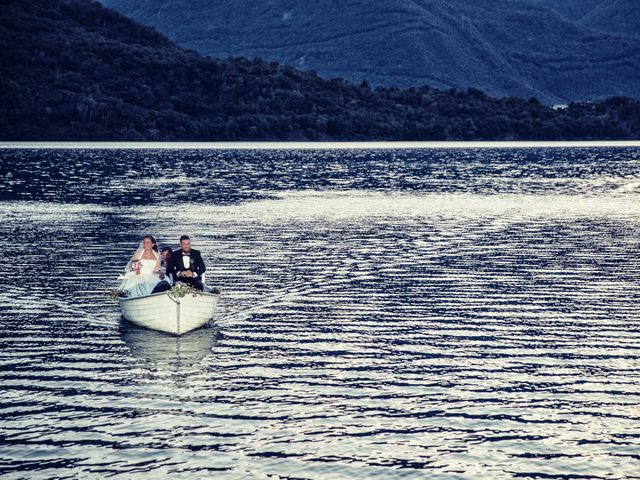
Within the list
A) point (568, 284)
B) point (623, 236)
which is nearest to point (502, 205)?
point (623, 236)

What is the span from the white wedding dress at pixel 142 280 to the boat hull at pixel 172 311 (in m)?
1.35

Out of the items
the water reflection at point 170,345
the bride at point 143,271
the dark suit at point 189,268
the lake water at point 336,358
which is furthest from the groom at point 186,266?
the lake water at point 336,358

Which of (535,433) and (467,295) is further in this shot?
(467,295)

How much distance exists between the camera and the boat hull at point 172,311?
29.2 meters

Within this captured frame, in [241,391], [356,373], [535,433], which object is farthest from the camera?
[356,373]

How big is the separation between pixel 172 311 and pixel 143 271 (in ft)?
Answer: 10.2

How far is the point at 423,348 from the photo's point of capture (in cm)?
2777

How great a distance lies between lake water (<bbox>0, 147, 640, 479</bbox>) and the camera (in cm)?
1902

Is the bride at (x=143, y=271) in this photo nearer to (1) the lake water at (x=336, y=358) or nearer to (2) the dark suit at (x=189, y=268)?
(2) the dark suit at (x=189, y=268)

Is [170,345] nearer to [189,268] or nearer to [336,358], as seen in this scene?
[189,268]

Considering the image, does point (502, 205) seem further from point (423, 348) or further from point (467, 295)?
point (423, 348)

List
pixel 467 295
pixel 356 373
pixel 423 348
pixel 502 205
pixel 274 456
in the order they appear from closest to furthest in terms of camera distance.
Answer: pixel 274 456 < pixel 356 373 < pixel 423 348 < pixel 467 295 < pixel 502 205

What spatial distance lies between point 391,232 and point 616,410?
40.1 meters

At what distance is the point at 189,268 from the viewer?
31.1m
